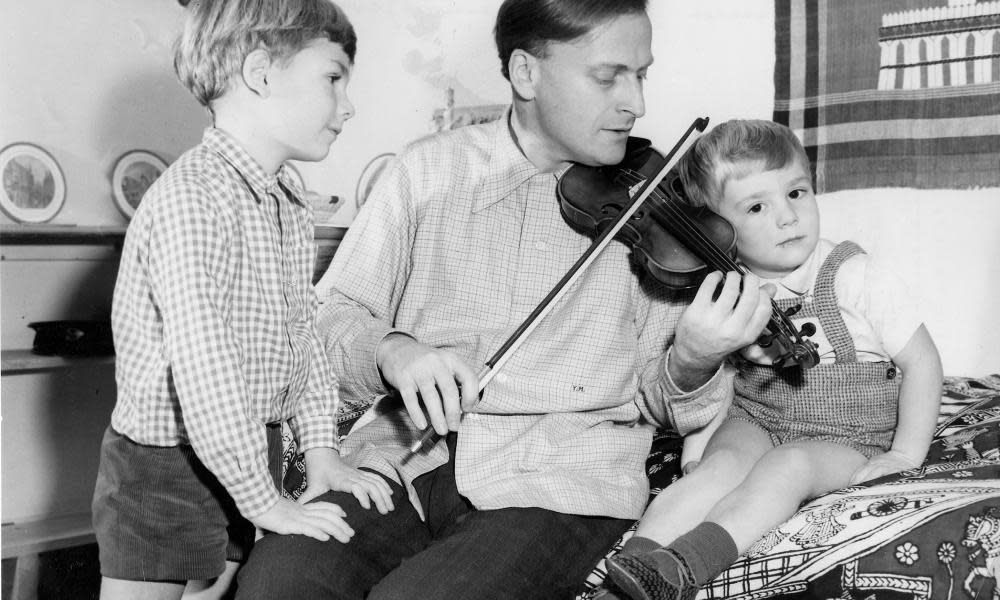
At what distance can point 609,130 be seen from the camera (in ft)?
5.32

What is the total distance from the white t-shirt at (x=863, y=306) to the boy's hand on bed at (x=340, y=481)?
677mm

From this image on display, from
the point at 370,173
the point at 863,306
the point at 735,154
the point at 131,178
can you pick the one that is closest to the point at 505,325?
the point at 735,154

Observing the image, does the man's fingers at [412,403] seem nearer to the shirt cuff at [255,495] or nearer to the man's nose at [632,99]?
the shirt cuff at [255,495]

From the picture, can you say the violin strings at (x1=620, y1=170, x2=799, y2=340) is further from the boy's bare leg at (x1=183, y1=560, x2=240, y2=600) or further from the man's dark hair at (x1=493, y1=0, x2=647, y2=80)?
the boy's bare leg at (x1=183, y1=560, x2=240, y2=600)

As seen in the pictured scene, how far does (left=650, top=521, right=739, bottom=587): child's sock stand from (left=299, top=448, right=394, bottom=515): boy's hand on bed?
1.31ft

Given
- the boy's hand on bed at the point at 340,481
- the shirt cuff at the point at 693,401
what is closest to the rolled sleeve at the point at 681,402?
the shirt cuff at the point at 693,401

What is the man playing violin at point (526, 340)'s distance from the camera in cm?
135

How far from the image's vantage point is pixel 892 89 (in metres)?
2.25

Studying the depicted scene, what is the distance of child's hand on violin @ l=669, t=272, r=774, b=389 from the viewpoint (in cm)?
141

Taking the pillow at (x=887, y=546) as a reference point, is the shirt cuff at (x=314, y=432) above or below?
above

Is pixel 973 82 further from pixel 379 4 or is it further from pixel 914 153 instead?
pixel 379 4

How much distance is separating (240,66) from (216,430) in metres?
0.53

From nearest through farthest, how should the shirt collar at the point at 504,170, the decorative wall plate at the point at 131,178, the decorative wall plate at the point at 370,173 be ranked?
the shirt collar at the point at 504,170 → the decorative wall plate at the point at 131,178 → the decorative wall plate at the point at 370,173

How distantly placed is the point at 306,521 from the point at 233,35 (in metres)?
0.70
